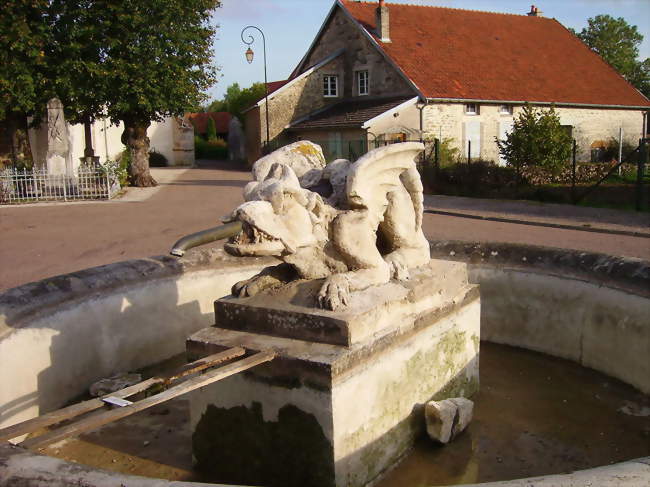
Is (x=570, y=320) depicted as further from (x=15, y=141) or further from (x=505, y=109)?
(x=505, y=109)

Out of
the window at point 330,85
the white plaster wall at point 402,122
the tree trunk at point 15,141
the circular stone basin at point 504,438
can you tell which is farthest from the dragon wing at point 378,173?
the window at point 330,85

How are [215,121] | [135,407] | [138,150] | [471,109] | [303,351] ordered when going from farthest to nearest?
[215,121]
[471,109]
[138,150]
[303,351]
[135,407]

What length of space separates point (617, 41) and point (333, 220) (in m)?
62.4

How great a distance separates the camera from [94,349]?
16.3 feet

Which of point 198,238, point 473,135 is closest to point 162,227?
point 198,238

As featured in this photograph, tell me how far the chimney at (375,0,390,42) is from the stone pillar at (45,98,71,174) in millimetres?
14882

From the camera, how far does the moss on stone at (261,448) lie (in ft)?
11.4

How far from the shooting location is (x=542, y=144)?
19.7 m

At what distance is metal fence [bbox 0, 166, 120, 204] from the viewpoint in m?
Result: 20.8

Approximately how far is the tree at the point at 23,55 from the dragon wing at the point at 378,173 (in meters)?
18.5

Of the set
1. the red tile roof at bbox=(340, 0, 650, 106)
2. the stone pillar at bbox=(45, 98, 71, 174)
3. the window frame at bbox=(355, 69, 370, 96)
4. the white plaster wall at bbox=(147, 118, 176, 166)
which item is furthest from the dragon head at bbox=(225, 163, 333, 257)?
the white plaster wall at bbox=(147, 118, 176, 166)

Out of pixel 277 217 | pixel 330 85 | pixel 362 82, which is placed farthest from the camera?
pixel 330 85

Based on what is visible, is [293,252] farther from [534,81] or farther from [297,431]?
[534,81]

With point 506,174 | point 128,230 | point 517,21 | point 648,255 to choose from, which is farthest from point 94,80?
point 517,21
